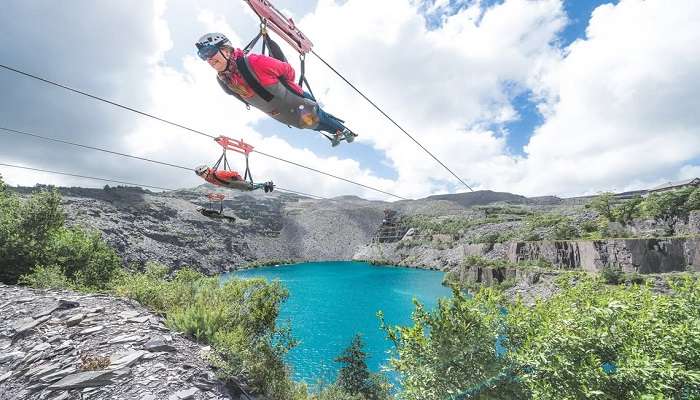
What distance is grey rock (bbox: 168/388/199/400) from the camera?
23.7ft

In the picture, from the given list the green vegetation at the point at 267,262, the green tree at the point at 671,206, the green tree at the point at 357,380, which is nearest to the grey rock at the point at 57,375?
the green tree at the point at 357,380

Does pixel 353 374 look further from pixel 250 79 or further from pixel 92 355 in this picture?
pixel 250 79

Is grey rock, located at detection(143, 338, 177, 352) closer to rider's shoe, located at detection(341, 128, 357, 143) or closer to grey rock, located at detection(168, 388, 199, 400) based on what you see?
grey rock, located at detection(168, 388, 199, 400)

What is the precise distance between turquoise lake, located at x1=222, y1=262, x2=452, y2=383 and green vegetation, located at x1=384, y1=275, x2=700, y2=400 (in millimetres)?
11005

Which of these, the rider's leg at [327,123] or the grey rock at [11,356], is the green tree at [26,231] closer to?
the grey rock at [11,356]

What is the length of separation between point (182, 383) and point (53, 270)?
45.0 feet

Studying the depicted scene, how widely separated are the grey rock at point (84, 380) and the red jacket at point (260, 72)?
7309 millimetres

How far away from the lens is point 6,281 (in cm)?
1653

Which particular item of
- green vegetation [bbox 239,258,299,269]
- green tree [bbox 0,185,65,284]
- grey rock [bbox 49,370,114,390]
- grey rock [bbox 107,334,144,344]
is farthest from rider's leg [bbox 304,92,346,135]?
green vegetation [bbox 239,258,299,269]

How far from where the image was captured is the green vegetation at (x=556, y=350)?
6930mm

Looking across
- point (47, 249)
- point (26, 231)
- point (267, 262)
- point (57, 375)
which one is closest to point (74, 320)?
point (57, 375)

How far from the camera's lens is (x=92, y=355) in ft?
26.9

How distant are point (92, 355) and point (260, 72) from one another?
8.48m

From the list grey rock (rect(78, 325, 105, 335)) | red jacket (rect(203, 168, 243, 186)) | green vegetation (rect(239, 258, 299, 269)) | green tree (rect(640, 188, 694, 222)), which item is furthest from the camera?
green vegetation (rect(239, 258, 299, 269))
